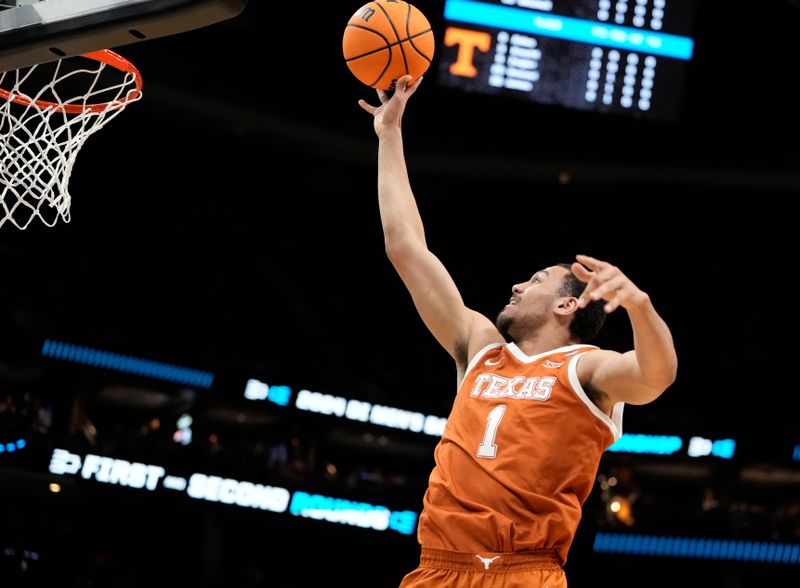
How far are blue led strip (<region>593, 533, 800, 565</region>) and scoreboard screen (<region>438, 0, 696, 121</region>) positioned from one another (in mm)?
5218

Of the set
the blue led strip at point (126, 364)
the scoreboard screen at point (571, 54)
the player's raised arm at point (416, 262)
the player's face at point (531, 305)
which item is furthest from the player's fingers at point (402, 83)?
the blue led strip at point (126, 364)

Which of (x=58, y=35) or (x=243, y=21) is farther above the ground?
(x=58, y=35)

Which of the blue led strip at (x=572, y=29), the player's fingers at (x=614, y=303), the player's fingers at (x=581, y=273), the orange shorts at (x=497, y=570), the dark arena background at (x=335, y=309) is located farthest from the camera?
the dark arena background at (x=335, y=309)

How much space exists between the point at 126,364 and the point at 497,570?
811 cm

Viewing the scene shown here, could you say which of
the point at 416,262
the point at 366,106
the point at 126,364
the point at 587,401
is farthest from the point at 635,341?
the point at 126,364

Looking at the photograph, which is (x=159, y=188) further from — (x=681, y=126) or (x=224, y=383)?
(x=681, y=126)

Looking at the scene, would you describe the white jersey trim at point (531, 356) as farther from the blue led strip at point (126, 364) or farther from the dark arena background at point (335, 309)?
the blue led strip at point (126, 364)

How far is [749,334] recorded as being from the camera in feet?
45.2

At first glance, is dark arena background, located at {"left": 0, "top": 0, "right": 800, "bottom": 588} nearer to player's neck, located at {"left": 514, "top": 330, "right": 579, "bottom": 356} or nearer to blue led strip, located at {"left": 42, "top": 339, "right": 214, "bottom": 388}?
blue led strip, located at {"left": 42, "top": 339, "right": 214, "bottom": 388}

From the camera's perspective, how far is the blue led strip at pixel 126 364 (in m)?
10.5

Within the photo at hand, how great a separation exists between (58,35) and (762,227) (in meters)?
11.3

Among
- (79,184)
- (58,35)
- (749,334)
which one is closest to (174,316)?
(79,184)

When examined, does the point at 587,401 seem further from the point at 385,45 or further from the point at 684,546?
the point at 684,546

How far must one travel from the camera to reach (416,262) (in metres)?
3.75
